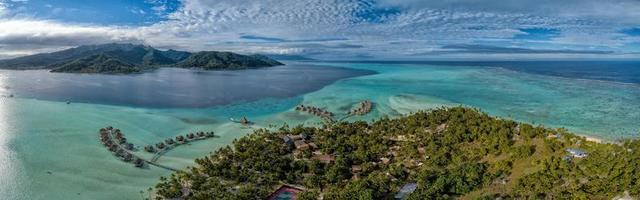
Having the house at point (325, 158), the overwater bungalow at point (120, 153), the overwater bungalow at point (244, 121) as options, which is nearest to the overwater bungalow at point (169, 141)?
the overwater bungalow at point (120, 153)

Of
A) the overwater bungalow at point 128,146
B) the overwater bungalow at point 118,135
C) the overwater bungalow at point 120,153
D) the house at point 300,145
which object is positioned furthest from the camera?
the overwater bungalow at point 118,135

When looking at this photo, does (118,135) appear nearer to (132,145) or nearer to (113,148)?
(132,145)

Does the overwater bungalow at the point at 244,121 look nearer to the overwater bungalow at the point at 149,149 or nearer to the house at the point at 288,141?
the house at the point at 288,141

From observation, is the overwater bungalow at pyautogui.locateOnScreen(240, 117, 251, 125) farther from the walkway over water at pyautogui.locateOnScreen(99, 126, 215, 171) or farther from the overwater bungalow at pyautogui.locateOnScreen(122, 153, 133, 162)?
the overwater bungalow at pyautogui.locateOnScreen(122, 153, 133, 162)

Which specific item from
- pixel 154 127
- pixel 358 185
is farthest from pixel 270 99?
pixel 358 185

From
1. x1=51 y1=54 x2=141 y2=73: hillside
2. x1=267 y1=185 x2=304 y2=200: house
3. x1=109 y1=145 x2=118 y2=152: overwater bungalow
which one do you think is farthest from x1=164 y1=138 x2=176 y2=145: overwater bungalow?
x1=51 y1=54 x2=141 y2=73: hillside

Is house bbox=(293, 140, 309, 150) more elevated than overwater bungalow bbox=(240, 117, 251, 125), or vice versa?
house bbox=(293, 140, 309, 150)
